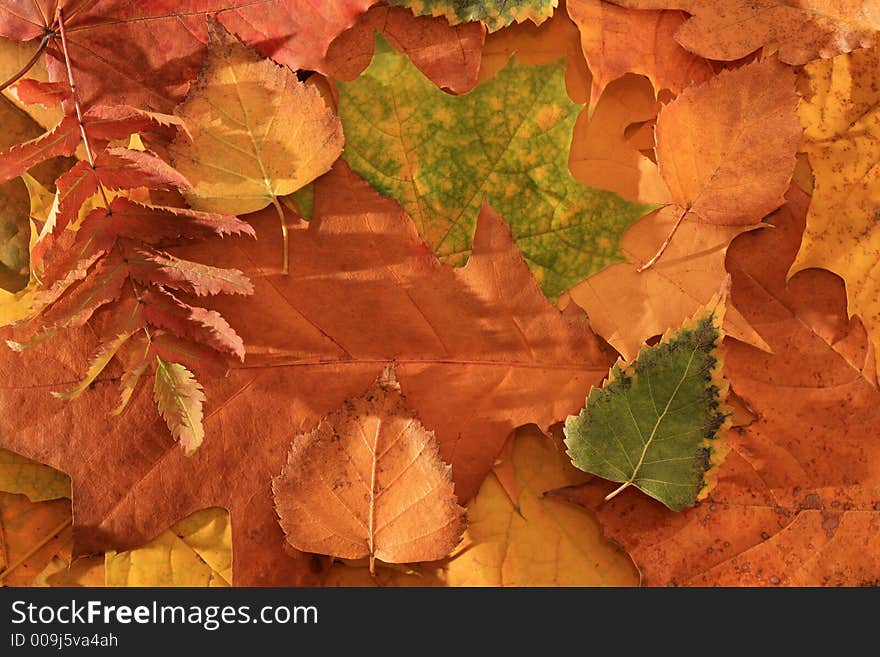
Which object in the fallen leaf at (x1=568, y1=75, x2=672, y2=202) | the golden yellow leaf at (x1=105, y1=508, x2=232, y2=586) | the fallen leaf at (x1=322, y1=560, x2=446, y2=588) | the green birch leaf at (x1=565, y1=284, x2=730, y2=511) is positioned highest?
the fallen leaf at (x1=568, y1=75, x2=672, y2=202)

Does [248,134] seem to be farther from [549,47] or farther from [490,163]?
[549,47]

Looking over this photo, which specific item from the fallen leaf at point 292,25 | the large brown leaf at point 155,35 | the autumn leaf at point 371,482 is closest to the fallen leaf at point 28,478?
the autumn leaf at point 371,482

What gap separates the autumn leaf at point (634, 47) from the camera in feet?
2.94

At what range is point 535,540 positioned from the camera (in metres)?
0.85

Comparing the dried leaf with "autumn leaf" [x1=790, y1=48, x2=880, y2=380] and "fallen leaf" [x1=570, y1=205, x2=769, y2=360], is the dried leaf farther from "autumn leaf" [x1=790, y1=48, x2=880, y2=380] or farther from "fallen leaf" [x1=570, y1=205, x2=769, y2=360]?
"autumn leaf" [x1=790, y1=48, x2=880, y2=380]

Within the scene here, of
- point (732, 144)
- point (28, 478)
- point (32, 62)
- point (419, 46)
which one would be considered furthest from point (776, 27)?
point (28, 478)

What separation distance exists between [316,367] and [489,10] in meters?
0.44

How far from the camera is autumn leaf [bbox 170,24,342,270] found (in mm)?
816

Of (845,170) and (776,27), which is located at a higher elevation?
(776,27)

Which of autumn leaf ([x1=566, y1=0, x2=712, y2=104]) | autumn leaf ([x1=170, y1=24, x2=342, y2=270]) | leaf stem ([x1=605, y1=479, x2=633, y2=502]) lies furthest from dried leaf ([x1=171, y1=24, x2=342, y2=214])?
leaf stem ([x1=605, y1=479, x2=633, y2=502])

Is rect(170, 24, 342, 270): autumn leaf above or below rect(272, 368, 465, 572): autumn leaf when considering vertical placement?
above

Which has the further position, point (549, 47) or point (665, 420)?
point (549, 47)

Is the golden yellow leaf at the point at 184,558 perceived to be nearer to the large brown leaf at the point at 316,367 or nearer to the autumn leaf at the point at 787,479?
the large brown leaf at the point at 316,367

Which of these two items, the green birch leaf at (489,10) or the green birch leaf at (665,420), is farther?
the green birch leaf at (489,10)
